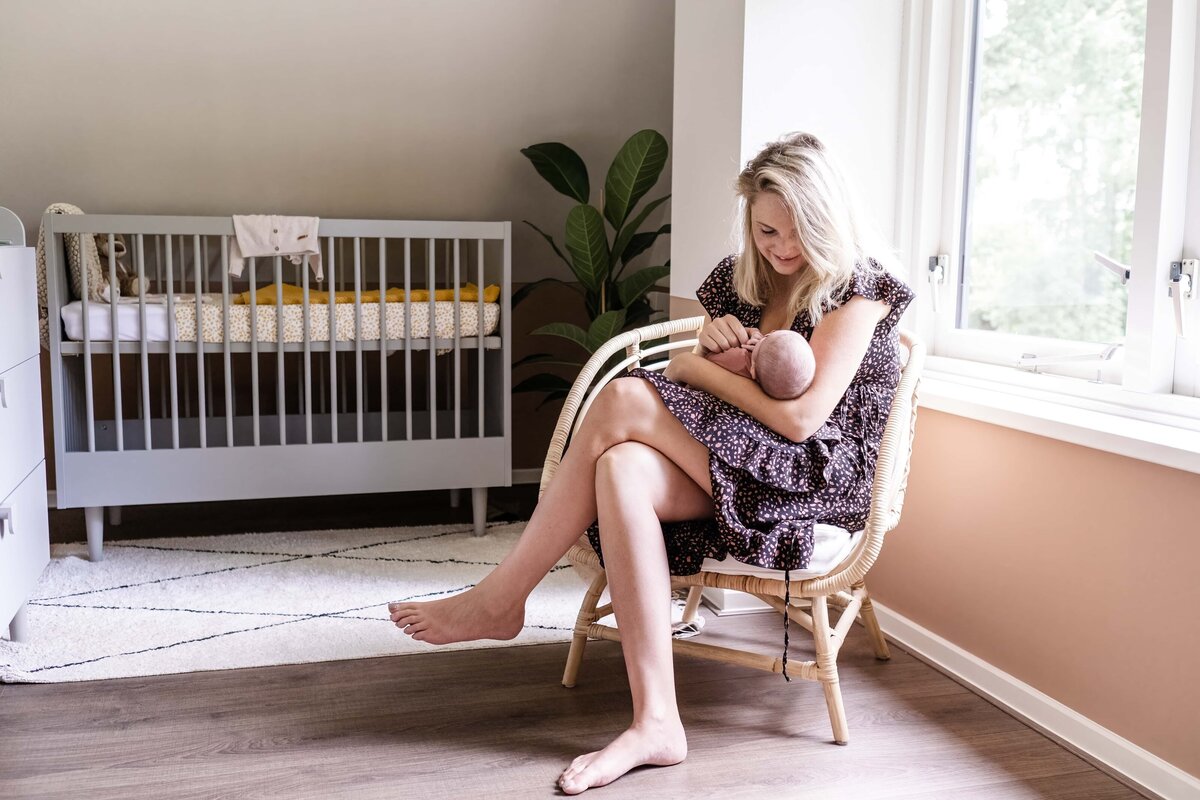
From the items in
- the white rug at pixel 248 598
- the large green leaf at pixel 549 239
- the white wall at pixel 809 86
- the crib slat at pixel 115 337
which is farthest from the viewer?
the large green leaf at pixel 549 239

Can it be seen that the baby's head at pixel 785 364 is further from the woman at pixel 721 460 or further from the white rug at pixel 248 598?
the white rug at pixel 248 598

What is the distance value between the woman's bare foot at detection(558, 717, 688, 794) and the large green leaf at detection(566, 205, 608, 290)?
1.75 meters

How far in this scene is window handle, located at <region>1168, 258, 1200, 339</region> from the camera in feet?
5.51

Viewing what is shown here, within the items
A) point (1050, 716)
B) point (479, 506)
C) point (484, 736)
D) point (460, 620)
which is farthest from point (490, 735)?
point (479, 506)

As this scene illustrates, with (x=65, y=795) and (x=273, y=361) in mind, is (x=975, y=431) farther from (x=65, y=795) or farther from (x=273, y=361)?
(x=273, y=361)

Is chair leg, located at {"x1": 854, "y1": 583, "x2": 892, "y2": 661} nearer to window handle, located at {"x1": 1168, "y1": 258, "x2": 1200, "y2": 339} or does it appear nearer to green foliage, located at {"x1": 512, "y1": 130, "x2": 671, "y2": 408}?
window handle, located at {"x1": 1168, "y1": 258, "x2": 1200, "y2": 339}

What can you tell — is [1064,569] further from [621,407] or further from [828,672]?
[621,407]

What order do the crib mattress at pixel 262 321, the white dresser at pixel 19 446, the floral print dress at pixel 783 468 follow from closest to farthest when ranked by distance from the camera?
the floral print dress at pixel 783 468 → the white dresser at pixel 19 446 → the crib mattress at pixel 262 321

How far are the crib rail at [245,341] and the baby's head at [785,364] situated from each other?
133cm

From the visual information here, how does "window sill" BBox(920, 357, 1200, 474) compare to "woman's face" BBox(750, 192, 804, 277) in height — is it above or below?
below

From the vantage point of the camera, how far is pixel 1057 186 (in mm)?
1981

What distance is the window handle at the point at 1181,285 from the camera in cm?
168

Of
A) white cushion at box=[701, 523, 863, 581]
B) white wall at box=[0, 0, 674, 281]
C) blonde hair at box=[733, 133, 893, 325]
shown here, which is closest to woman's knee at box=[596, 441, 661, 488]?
white cushion at box=[701, 523, 863, 581]

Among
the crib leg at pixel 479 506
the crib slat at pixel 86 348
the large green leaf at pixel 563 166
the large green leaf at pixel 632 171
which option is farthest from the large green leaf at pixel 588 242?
the crib slat at pixel 86 348
